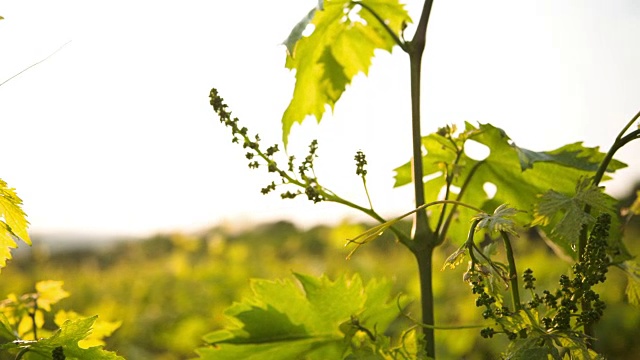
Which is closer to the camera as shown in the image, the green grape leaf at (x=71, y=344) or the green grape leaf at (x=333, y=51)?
the green grape leaf at (x=71, y=344)

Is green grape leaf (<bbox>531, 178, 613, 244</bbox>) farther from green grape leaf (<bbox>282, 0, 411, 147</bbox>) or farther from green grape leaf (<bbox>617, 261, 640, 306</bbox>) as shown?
green grape leaf (<bbox>282, 0, 411, 147</bbox>)

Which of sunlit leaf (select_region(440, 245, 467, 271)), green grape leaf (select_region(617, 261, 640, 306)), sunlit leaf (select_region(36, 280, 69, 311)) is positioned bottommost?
green grape leaf (select_region(617, 261, 640, 306))

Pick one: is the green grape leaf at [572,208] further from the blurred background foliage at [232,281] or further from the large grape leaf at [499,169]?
the blurred background foliage at [232,281]

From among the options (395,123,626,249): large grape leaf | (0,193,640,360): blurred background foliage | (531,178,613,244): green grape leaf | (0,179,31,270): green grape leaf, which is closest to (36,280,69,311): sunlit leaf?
(0,179,31,270): green grape leaf

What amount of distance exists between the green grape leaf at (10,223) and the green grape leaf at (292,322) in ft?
1.18

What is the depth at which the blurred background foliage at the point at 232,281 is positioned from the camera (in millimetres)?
2924

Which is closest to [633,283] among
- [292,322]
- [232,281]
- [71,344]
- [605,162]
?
[605,162]

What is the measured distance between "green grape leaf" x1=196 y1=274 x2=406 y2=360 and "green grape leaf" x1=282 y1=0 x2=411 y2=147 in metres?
0.29

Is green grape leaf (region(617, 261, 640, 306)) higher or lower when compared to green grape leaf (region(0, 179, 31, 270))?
lower

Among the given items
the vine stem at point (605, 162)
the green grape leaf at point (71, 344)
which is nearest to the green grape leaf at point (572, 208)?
the vine stem at point (605, 162)

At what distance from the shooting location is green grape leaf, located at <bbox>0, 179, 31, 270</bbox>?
4.15 feet

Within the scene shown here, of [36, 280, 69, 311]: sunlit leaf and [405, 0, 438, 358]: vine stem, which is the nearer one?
[405, 0, 438, 358]: vine stem

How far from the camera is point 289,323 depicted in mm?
1359

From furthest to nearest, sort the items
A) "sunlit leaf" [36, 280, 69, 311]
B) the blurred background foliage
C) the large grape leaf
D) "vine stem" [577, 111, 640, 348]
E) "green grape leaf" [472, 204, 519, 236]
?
the blurred background foliage
"sunlit leaf" [36, 280, 69, 311]
the large grape leaf
"vine stem" [577, 111, 640, 348]
"green grape leaf" [472, 204, 519, 236]
